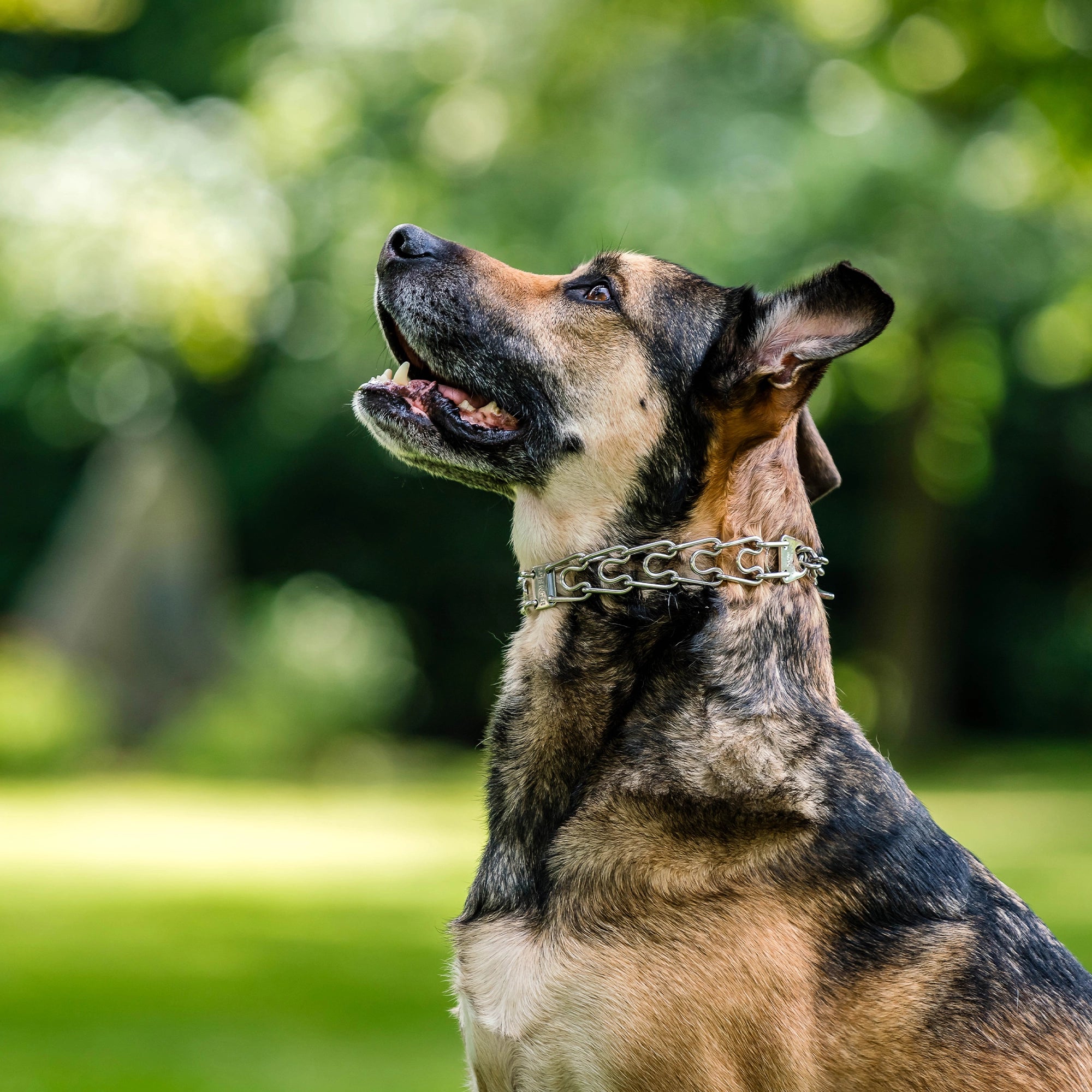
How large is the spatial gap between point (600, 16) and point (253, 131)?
369 centimetres

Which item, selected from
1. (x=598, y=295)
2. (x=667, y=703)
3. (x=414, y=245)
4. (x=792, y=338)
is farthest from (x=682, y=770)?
(x=414, y=245)

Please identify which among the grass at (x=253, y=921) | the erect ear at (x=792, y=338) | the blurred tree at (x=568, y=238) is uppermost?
the blurred tree at (x=568, y=238)

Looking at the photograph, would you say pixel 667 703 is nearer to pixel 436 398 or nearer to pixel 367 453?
pixel 436 398

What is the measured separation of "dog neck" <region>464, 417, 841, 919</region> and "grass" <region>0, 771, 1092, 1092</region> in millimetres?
462

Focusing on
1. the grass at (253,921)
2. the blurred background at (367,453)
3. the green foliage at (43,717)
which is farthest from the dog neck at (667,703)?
the green foliage at (43,717)

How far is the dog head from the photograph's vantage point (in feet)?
10.9

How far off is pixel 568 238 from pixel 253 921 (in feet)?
28.8

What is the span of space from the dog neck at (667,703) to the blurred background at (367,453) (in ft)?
8.24

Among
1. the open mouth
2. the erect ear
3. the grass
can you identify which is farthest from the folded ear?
the grass

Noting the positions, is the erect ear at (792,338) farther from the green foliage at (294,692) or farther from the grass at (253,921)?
the green foliage at (294,692)

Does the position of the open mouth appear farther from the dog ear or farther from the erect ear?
the dog ear

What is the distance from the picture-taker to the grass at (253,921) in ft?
18.1

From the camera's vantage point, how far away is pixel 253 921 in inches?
326

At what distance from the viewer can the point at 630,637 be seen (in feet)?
10.5
